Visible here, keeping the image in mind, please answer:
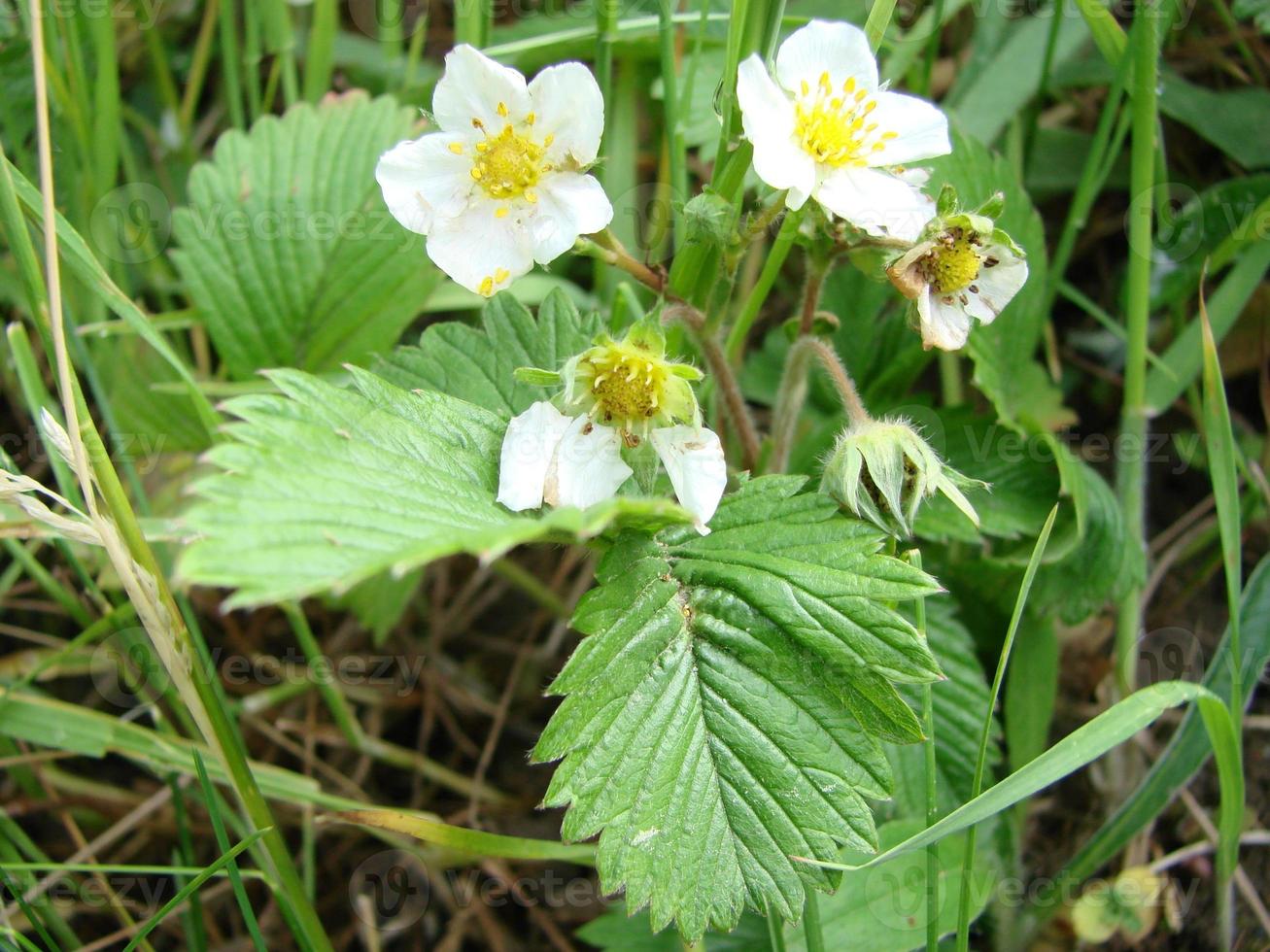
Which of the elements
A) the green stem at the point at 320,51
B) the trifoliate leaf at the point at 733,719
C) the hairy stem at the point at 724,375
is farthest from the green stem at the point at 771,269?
the green stem at the point at 320,51

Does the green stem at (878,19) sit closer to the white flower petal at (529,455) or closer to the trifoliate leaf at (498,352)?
the trifoliate leaf at (498,352)

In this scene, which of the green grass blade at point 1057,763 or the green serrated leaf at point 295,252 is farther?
the green serrated leaf at point 295,252

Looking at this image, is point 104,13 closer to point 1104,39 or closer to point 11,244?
point 11,244

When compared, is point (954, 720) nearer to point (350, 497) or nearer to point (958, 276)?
point (958, 276)

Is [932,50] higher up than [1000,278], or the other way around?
[932,50]

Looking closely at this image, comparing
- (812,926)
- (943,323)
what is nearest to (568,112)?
(943,323)
